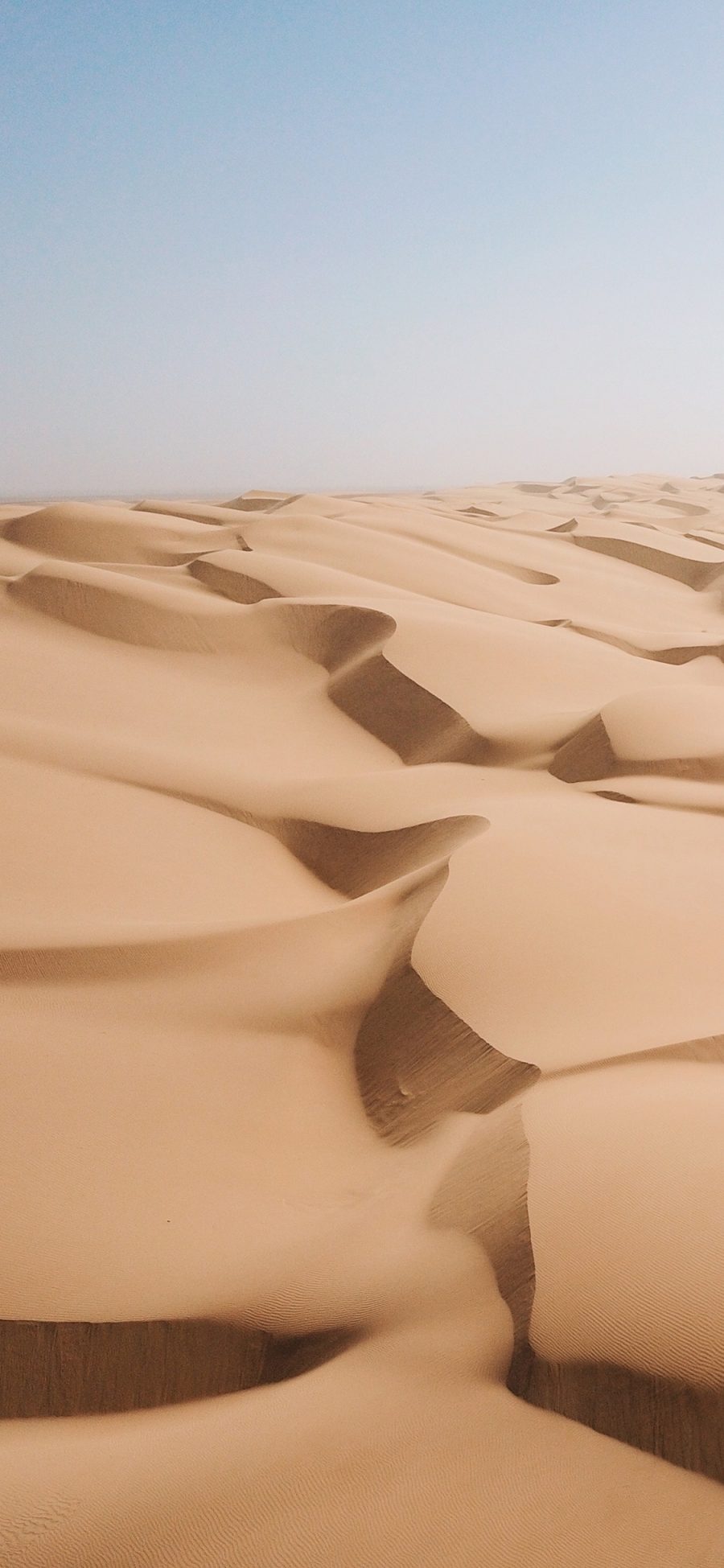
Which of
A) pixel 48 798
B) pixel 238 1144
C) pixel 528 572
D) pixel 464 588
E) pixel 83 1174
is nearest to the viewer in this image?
pixel 83 1174

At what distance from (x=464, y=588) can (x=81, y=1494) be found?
1062 centimetres

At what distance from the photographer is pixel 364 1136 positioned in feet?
10.5

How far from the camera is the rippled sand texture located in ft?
5.71

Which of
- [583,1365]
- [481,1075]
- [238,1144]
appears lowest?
[238,1144]

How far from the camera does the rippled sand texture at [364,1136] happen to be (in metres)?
1.74

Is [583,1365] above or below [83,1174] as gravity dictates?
above

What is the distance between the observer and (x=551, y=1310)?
1932 mm

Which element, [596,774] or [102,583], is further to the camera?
[102,583]

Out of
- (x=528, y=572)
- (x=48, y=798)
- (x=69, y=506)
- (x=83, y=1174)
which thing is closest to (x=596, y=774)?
(x=48, y=798)

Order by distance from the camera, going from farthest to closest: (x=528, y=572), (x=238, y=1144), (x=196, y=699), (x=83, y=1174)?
(x=528, y=572)
(x=196, y=699)
(x=238, y=1144)
(x=83, y=1174)

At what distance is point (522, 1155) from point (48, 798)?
3692 mm

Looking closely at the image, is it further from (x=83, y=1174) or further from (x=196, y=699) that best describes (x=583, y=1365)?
(x=196, y=699)

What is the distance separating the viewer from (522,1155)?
237 centimetres

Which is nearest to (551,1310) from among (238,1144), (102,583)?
(238,1144)
